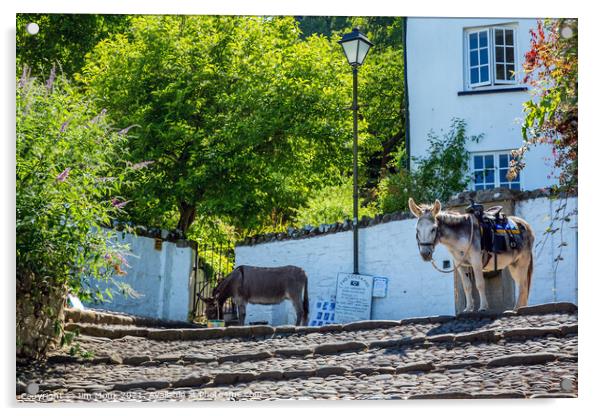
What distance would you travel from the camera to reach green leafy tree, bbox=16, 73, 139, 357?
7.63 meters

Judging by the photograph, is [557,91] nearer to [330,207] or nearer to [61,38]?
[61,38]

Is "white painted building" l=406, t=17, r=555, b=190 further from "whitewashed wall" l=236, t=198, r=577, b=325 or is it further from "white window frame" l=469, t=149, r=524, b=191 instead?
"whitewashed wall" l=236, t=198, r=577, b=325

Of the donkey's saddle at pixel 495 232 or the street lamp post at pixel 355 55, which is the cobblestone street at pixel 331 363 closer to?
the donkey's saddle at pixel 495 232

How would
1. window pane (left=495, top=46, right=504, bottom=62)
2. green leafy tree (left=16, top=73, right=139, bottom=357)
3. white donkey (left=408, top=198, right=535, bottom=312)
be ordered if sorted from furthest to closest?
window pane (left=495, top=46, right=504, bottom=62), white donkey (left=408, top=198, right=535, bottom=312), green leafy tree (left=16, top=73, right=139, bottom=357)

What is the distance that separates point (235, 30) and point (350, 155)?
230cm

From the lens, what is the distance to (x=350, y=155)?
10.5 meters

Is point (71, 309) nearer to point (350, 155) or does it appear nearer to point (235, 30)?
point (350, 155)

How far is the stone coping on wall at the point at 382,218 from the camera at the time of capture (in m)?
9.42

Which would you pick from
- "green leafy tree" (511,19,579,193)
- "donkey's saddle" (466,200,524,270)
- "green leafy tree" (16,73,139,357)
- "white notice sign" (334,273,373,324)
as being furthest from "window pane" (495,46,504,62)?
"green leafy tree" (16,73,139,357)

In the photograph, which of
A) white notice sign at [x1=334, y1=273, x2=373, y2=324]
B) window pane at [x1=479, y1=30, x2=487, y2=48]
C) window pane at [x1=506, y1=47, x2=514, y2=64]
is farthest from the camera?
window pane at [x1=479, y1=30, x2=487, y2=48]

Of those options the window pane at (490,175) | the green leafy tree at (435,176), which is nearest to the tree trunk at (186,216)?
the green leafy tree at (435,176)

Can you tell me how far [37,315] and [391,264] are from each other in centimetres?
322

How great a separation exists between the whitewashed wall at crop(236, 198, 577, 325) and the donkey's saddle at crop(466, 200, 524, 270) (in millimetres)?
166

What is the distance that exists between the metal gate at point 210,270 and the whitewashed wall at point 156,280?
9 centimetres
